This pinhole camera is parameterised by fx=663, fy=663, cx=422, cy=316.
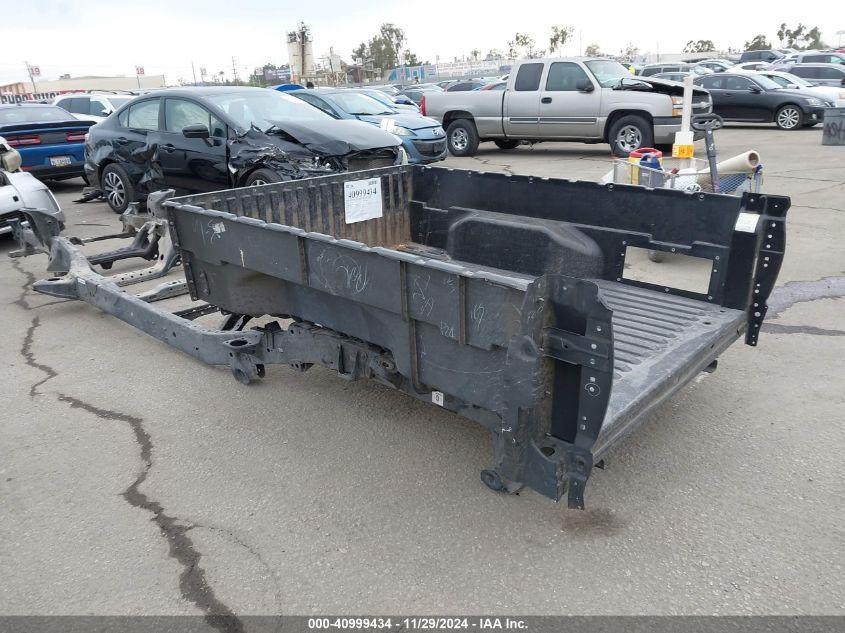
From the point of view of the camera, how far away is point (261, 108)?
8.41 metres

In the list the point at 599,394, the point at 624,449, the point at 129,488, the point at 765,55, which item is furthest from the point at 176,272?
the point at 765,55

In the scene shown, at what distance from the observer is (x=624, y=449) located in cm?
338

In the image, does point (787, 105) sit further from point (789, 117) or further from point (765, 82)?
point (765, 82)

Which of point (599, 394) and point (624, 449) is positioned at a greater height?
point (599, 394)

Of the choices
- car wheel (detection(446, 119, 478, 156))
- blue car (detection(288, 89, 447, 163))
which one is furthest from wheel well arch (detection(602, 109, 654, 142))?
blue car (detection(288, 89, 447, 163))

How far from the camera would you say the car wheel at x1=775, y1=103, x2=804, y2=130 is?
1767 cm

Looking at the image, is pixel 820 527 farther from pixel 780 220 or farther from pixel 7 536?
pixel 7 536

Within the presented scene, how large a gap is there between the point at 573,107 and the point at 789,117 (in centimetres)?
795

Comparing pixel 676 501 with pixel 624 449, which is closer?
pixel 676 501

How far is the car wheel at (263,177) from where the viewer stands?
7483 mm

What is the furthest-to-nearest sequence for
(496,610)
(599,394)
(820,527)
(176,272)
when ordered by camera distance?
(176,272), (820,527), (496,610), (599,394)

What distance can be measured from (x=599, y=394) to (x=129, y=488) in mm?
2314

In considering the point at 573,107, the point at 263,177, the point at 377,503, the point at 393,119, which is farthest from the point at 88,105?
the point at 377,503

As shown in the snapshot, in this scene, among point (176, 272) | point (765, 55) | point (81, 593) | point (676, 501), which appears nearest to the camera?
point (81, 593)
